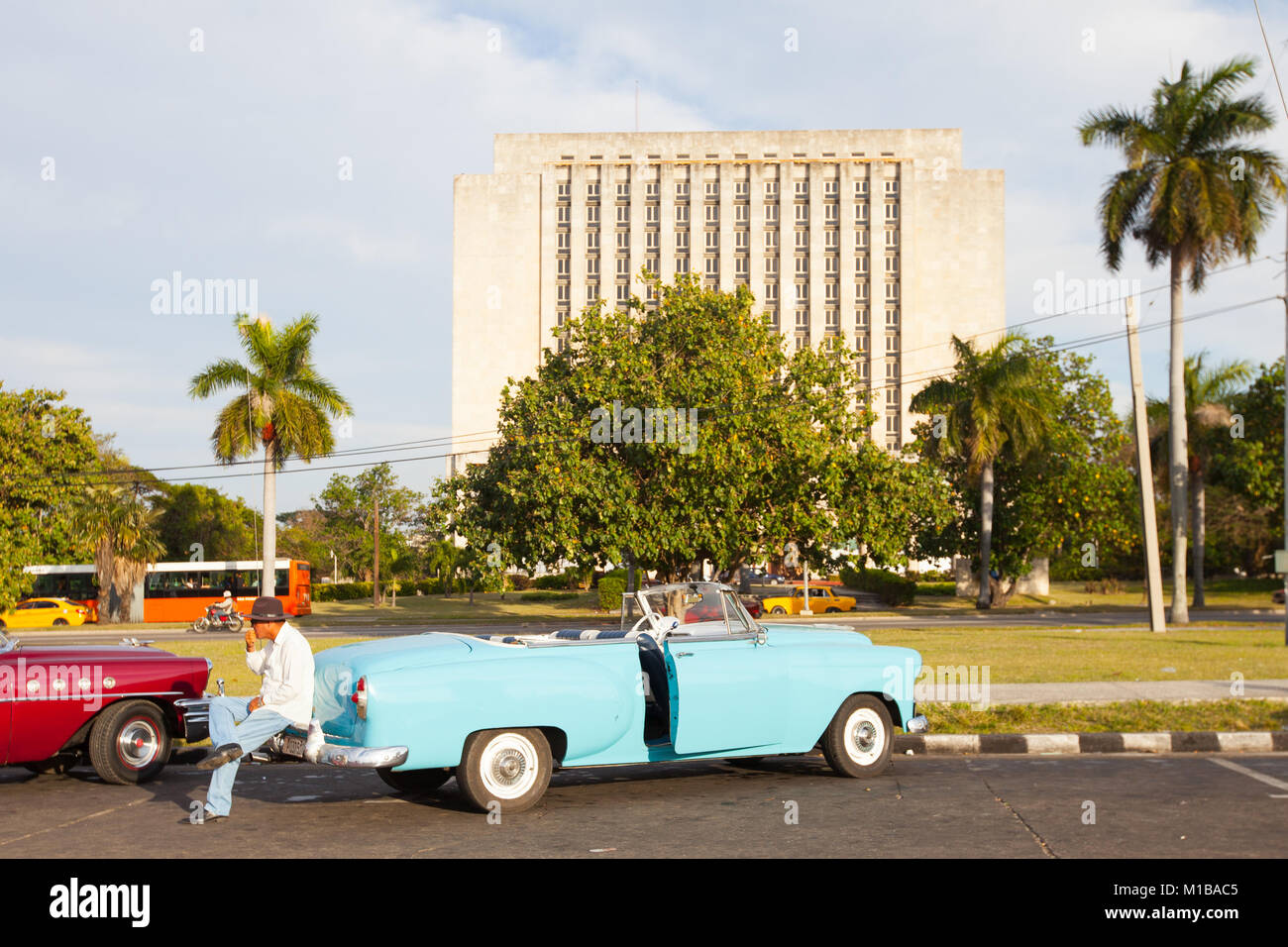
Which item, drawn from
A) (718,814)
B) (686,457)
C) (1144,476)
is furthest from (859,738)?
(686,457)

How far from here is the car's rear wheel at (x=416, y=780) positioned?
340 inches

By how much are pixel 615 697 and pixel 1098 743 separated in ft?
17.8

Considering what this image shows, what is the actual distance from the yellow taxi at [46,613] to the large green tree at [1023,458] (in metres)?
35.6

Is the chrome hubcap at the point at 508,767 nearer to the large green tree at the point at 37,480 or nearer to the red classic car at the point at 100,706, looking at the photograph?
the red classic car at the point at 100,706

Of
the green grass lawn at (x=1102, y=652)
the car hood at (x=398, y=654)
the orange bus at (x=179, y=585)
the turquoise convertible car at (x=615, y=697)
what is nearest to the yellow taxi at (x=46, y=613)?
the orange bus at (x=179, y=585)

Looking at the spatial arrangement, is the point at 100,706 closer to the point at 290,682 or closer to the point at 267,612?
the point at 267,612

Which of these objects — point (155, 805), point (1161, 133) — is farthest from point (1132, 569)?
point (155, 805)

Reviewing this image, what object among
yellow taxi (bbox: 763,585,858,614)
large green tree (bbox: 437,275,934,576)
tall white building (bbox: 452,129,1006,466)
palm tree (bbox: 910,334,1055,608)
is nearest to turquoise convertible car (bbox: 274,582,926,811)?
large green tree (bbox: 437,275,934,576)

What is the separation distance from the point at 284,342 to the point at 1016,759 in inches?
1149

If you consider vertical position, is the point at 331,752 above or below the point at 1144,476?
below

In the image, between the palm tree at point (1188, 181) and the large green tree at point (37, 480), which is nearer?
the palm tree at point (1188, 181)

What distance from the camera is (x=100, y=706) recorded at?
29.3 ft

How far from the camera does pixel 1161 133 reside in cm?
3406
